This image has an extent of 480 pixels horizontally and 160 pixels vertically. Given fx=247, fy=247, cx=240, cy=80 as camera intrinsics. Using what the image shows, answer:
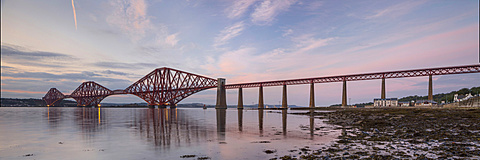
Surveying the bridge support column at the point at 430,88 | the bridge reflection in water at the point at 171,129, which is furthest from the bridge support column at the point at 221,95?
the bridge reflection in water at the point at 171,129

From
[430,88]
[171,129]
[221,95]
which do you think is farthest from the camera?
[221,95]

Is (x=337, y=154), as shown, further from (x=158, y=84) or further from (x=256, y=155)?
(x=158, y=84)

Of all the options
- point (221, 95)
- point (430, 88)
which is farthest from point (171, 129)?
point (221, 95)

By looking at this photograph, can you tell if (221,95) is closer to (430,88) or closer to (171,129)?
(430,88)

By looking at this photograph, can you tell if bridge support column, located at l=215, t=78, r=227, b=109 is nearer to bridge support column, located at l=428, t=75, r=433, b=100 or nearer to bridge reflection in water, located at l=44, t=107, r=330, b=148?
bridge support column, located at l=428, t=75, r=433, b=100

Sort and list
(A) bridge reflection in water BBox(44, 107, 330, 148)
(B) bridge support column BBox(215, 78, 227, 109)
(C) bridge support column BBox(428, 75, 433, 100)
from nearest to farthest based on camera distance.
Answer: (A) bridge reflection in water BBox(44, 107, 330, 148) < (C) bridge support column BBox(428, 75, 433, 100) < (B) bridge support column BBox(215, 78, 227, 109)

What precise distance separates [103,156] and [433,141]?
14833 mm

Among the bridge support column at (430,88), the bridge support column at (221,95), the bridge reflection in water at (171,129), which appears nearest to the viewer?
the bridge reflection in water at (171,129)

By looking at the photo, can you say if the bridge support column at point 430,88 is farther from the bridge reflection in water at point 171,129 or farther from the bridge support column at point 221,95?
the bridge support column at point 221,95

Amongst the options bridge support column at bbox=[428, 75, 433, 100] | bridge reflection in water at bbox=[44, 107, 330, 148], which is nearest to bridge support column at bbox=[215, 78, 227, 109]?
bridge support column at bbox=[428, 75, 433, 100]

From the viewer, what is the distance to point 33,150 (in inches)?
433

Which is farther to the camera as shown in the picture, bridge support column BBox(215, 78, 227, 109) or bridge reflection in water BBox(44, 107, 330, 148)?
bridge support column BBox(215, 78, 227, 109)

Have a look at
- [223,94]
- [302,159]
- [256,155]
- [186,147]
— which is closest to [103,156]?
[186,147]

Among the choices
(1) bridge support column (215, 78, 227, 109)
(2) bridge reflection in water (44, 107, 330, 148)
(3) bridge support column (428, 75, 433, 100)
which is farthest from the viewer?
(1) bridge support column (215, 78, 227, 109)
